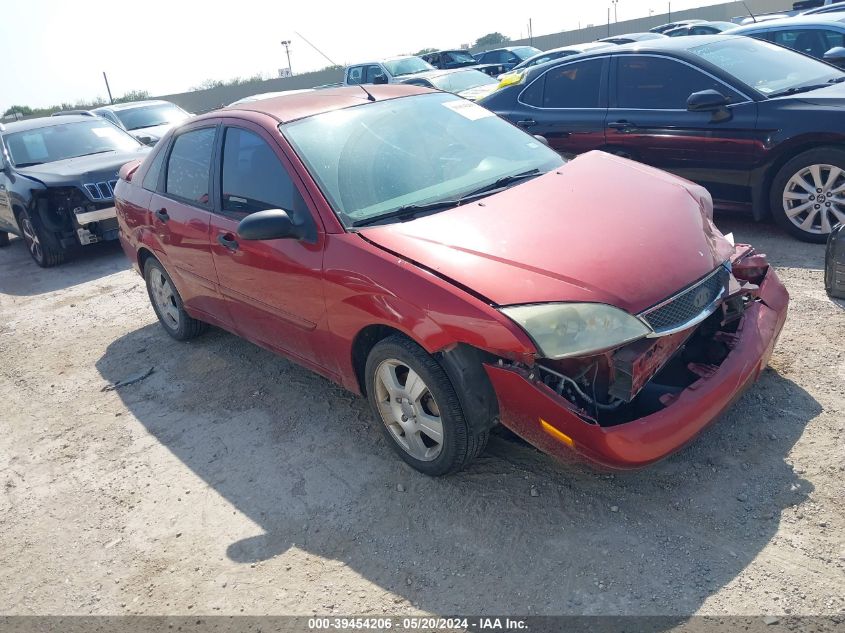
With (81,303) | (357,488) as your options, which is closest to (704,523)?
(357,488)

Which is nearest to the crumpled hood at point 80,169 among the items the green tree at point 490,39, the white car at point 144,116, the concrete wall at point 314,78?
the white car at point 144,116

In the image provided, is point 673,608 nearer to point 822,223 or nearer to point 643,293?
point 643,293

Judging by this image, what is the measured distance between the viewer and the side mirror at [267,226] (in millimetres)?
3467

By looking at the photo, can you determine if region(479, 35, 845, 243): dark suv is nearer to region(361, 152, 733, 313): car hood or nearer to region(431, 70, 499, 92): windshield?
region(361, 152, 733, 313): car hood

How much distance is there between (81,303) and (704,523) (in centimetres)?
636

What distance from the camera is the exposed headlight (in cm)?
272

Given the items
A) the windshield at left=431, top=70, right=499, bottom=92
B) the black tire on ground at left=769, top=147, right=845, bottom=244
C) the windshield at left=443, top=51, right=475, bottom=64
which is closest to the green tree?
the windshield at left=443, top=51, right=475, bottom=64

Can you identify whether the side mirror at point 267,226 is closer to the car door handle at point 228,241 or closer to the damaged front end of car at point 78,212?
the car door handle at point 228,241

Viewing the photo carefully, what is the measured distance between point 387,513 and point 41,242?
702 centimetres

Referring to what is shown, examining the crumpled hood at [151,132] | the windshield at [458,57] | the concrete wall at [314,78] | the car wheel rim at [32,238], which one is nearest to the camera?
the car wheel rim at [32,238]

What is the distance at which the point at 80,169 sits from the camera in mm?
8438

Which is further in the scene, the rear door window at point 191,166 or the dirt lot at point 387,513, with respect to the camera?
the rear door window at point 191,166

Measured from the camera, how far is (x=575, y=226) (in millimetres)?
3236

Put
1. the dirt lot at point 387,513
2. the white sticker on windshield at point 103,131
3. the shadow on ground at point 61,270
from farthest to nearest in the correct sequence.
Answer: the white sticker on windshield at point 103,131, the shadow on ground at point 61,270, the dirt lot at point 387,513
